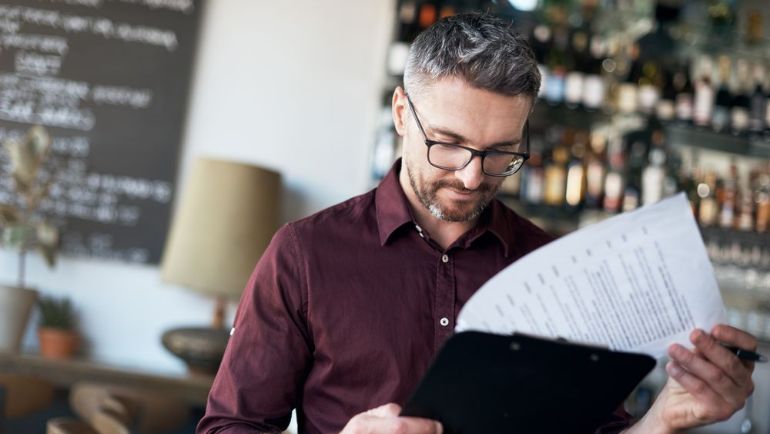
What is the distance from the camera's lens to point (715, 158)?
389 centimetres

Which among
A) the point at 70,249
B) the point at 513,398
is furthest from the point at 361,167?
the point at 513,398

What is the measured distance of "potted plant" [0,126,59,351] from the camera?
308 centimetres

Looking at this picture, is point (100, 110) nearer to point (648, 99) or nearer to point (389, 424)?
point (648, 99)

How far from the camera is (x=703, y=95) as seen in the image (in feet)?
12.1

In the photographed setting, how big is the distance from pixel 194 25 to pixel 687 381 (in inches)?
109

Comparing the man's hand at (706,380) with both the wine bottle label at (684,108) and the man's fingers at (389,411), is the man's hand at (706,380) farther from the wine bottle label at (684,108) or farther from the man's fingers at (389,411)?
the wine bottle label at (684,108)

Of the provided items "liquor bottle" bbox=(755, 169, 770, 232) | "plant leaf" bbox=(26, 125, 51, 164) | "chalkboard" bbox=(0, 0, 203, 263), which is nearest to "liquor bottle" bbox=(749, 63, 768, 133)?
"liquor bottle" bbox=(755, 169, 770, 232)

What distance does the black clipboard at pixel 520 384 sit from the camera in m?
1.00

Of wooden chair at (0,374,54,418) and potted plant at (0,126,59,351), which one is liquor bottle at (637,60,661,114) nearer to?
potted plant at (0,126,59,351)

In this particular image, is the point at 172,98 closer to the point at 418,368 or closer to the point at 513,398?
the point at 418,368

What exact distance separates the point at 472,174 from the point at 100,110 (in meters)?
2.48

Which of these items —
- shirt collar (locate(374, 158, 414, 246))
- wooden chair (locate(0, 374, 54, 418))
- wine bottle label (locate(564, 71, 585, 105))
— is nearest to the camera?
shirt collar (locate(374, 158, 414, 246))

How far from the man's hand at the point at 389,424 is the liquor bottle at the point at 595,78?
261 cm

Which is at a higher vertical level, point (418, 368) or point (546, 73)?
point (546, 73)
